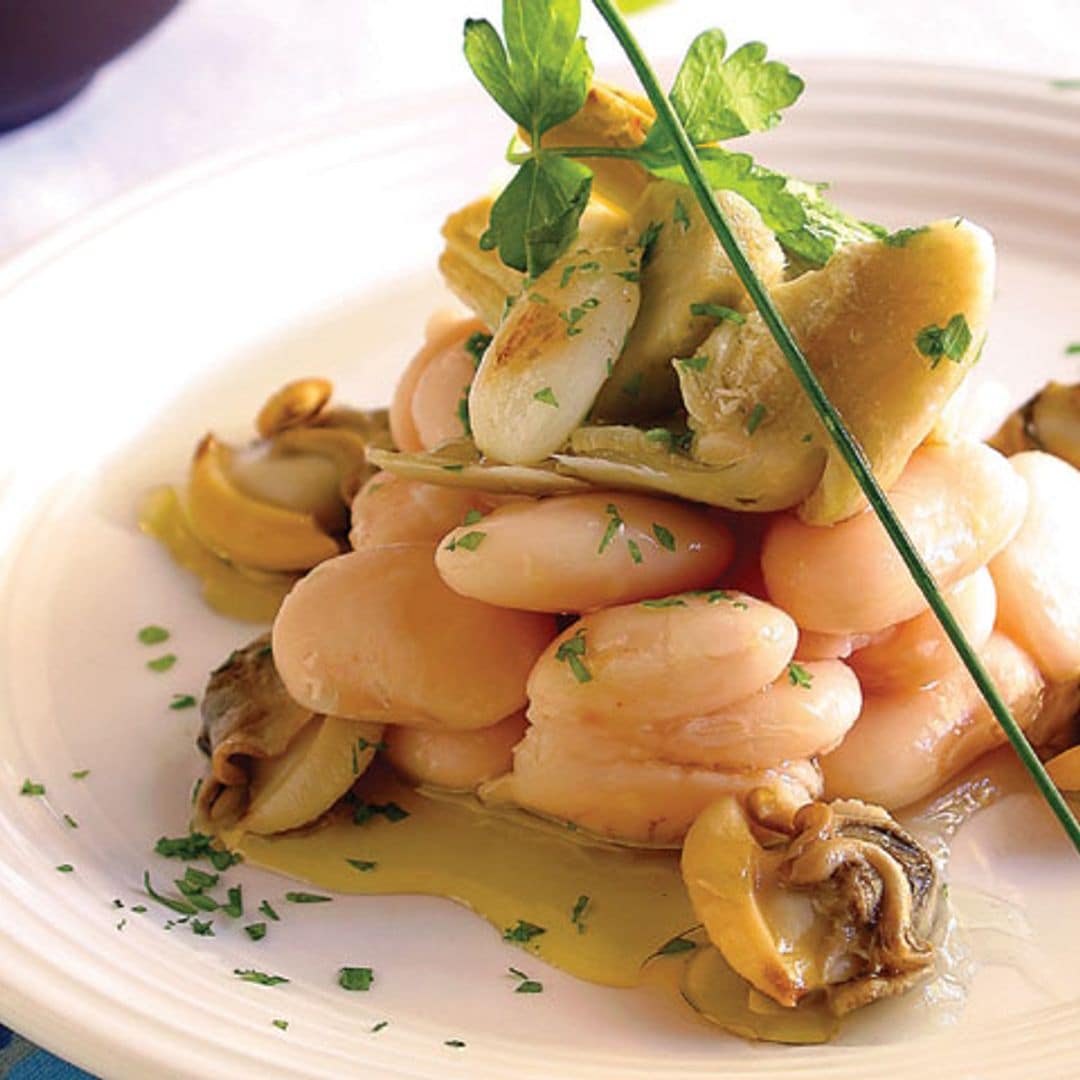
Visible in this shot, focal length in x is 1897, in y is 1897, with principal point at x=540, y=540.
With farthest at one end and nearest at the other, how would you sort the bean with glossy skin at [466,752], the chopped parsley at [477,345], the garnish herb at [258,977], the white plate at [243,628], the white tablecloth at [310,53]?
1. the white tablecloth at [310,53]
2. the chopped parsley at [477,345]
3. the bean with glossy skin at [466,752]
4. the garnish herb at [258,977]
5. the white plate at [243,628]

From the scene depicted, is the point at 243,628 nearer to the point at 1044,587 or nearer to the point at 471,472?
the point at 471,472

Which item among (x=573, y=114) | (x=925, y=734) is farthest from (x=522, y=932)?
(x=573, y=114)

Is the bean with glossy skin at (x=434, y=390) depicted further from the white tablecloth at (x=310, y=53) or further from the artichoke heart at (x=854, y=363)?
the white tablecloth at (x=310, y=53)

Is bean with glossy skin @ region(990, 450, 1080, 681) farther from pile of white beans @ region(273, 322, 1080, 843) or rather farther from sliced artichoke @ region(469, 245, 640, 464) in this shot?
sliced artichoke @ region(469, 245, 640, 464)

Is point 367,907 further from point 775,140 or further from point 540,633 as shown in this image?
point 775,140

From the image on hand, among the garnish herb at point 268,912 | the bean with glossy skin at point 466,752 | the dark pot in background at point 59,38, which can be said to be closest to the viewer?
the garnish herb at point 268,912

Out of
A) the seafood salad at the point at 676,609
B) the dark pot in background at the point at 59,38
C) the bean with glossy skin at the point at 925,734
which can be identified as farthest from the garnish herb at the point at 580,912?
the dark pot in background at the point at 59,38

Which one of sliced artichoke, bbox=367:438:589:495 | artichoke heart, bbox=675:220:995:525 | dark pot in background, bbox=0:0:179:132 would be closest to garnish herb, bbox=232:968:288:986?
sliced artichoke, bbox=367:438:589:495

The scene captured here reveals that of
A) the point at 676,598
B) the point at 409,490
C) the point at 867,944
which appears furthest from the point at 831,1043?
the point at 409,490
